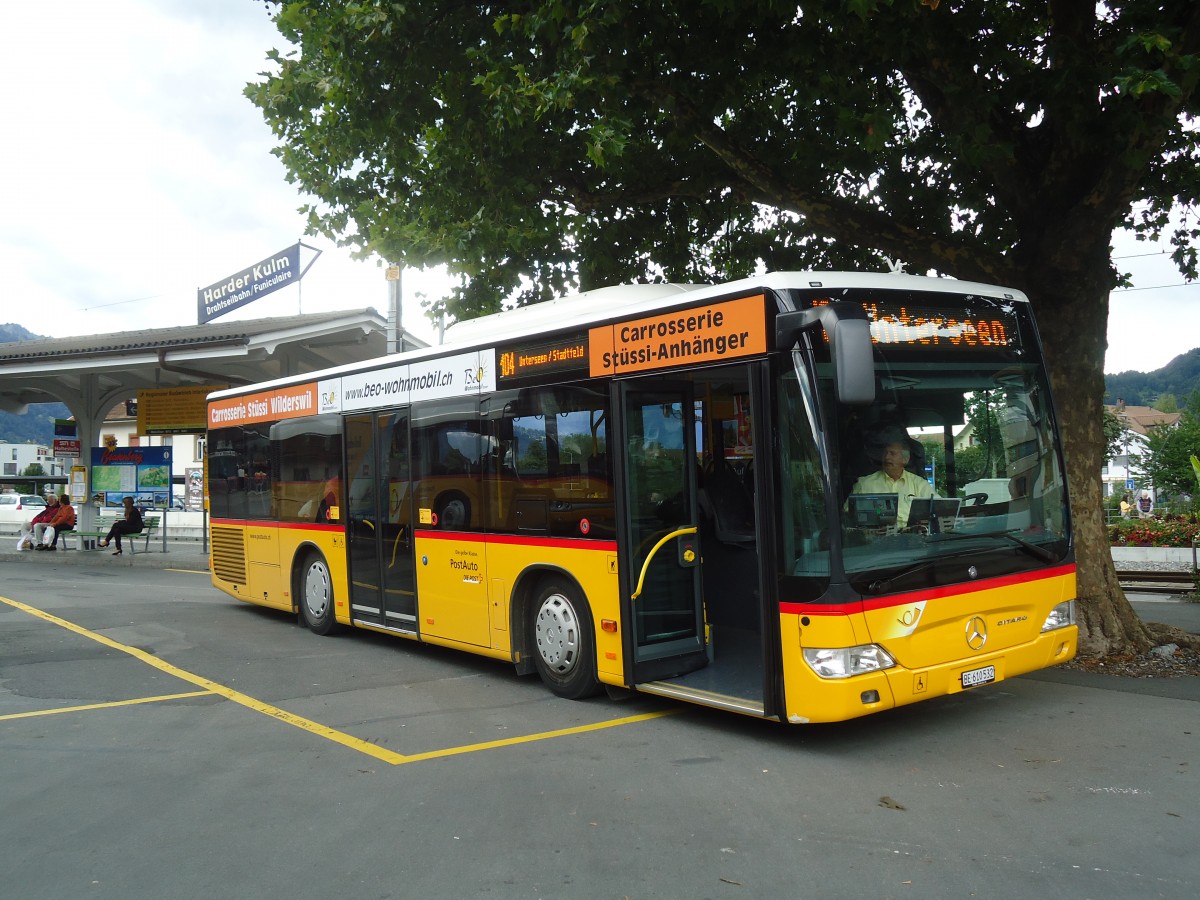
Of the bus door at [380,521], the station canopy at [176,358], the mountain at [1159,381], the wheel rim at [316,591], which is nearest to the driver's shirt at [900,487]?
the bus door at [380,521]

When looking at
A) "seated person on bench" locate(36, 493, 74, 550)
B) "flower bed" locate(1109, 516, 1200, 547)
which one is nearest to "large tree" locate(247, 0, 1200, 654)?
"flower bed" locate(1109, 516, 1200, 547)

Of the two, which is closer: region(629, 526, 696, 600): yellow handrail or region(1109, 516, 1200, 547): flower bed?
region(629, 526, 696, 600): yellow handrail

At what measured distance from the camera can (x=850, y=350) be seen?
5695 mm

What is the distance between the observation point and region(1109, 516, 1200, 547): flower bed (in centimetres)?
1908

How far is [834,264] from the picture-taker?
12.9 meters

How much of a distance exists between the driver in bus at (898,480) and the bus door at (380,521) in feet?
17.0

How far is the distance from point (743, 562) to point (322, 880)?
4.41m

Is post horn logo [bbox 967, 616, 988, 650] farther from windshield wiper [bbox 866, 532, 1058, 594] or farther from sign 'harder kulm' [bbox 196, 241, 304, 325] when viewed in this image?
sign 'harder kulm' [bbox 196, 241, 304, 325]

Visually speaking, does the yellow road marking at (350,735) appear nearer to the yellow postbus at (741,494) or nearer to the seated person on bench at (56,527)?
the yellow postbus at (741,494)

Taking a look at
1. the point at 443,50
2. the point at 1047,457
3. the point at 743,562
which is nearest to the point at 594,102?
the point at 443,50

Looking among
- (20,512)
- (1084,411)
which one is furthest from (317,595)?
(20,512)

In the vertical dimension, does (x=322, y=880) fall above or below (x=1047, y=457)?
below

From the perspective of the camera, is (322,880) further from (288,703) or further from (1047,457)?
(1047,457)

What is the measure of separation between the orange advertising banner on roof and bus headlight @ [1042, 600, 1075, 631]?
7.99 metres
